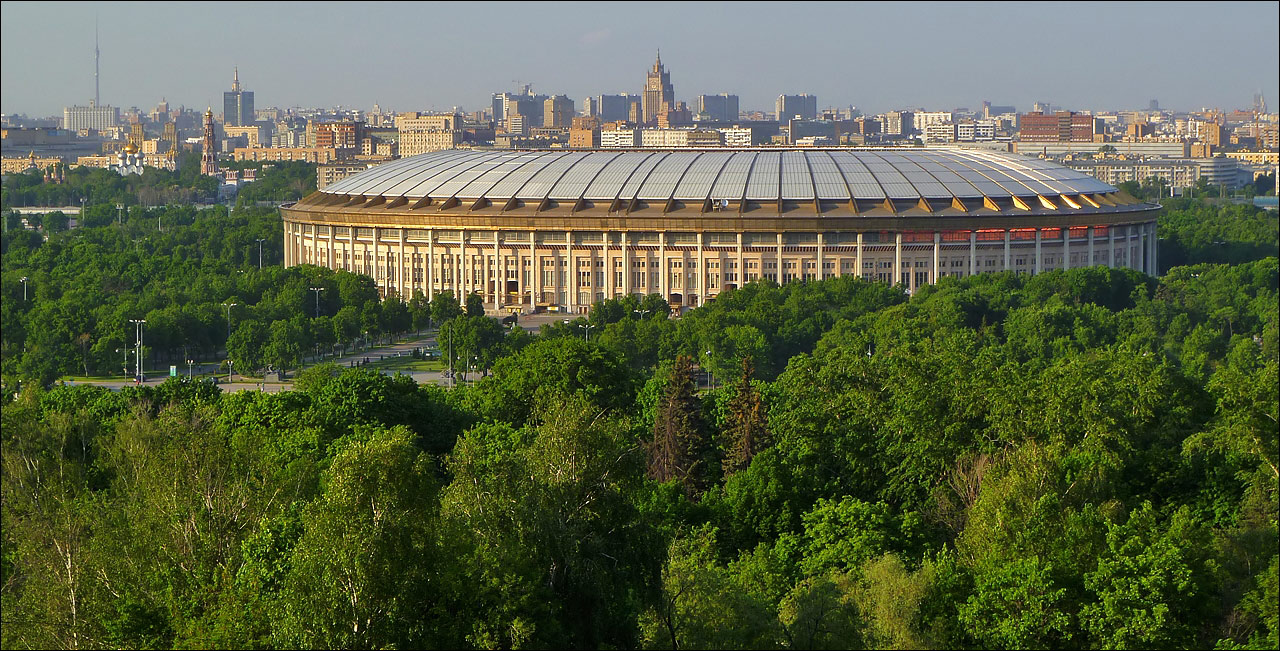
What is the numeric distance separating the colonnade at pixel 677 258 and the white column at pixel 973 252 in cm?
5

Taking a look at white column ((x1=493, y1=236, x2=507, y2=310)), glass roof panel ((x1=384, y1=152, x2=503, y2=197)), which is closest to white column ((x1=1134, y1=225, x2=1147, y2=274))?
white column ((x1=493, y1=236, x2=507, y2=310))

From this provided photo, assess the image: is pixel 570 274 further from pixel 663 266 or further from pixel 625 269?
pixel 663 266

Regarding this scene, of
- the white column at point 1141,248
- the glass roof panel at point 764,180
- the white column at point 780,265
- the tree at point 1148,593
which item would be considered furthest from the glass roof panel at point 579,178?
the tree at point 1148,593

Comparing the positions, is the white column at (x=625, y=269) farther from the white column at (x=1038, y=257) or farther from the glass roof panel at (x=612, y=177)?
the white column at (x=1038, y=257)

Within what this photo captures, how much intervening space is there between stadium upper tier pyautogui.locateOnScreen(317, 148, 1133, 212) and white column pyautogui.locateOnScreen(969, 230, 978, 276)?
1.74m

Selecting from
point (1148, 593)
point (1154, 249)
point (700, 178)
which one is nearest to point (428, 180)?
point (700, 178)

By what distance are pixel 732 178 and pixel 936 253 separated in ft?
34.4

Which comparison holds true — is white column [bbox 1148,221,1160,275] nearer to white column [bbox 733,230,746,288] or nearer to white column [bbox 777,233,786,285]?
white column [bbox 777,233,786,285]

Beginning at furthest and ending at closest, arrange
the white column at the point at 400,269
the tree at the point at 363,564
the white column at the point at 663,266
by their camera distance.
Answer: the white column at the point at 400,269
the white column at the point at 663,266
the tree at the point at 363,564

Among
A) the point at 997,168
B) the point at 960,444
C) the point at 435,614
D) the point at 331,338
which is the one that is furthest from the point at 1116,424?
the point at 997,168

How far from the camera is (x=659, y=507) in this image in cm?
3531

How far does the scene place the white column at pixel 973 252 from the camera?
86250mm

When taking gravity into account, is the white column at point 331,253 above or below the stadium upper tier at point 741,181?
below

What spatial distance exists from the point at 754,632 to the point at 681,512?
10.3 meters
